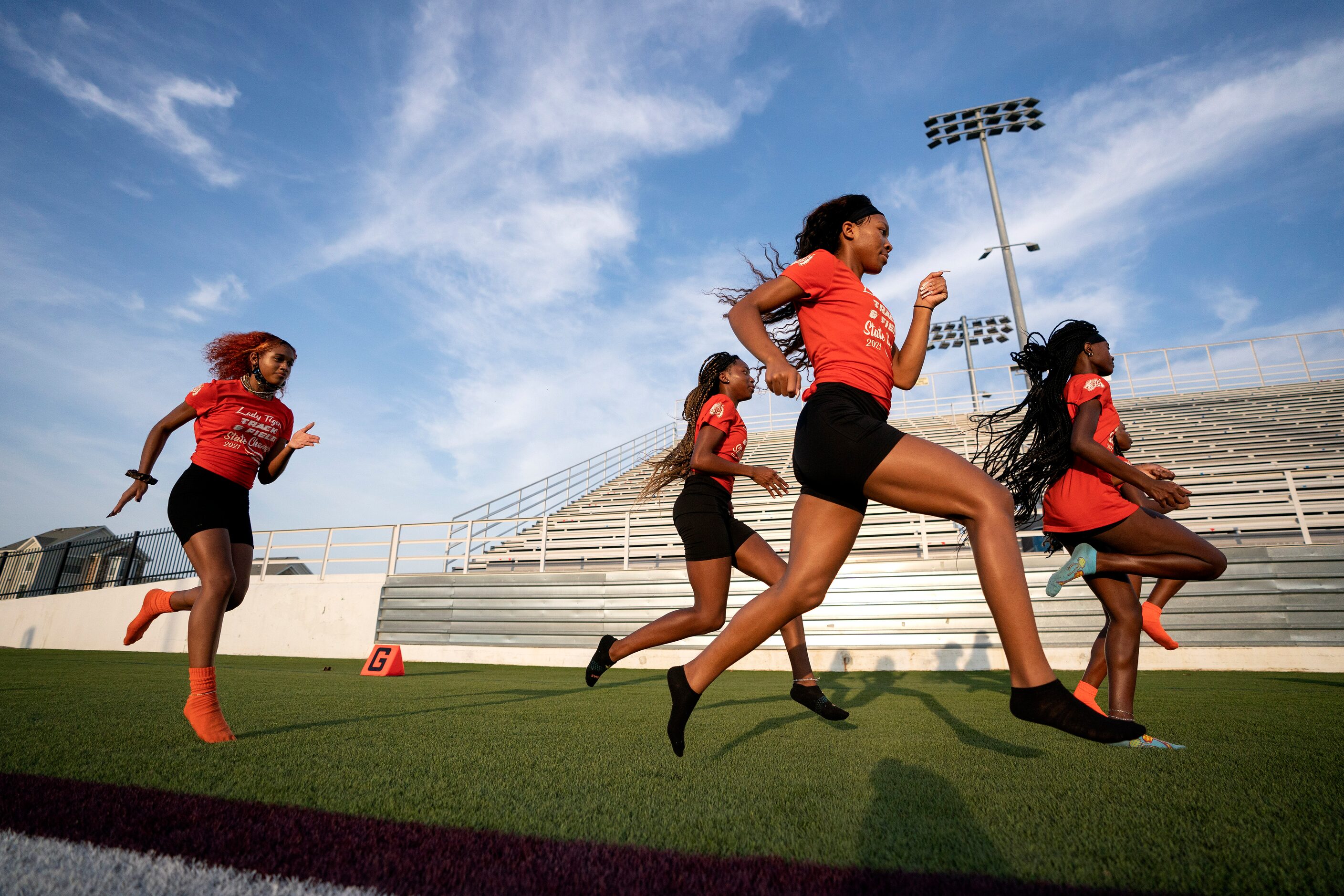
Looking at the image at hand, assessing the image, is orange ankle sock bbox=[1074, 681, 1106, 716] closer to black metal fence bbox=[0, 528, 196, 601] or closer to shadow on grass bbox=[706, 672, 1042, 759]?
shadow on grass bbox=[706, 672, 1042, 759]

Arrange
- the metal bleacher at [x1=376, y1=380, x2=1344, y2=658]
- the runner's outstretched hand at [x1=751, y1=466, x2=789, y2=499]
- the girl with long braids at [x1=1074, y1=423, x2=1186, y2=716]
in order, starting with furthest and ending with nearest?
the metal bleacher at [x1=376, y1=380, x2=1344, y2=658] → the runner's outstretched hand at [x1=751, y1=466, x2=789, y2=499] → the girl with long braids at [x1=1074, y1=423, x2=1186, y2=716]

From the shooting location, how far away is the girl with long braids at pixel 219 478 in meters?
3.00

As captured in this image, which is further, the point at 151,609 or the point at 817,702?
the point at 151,609

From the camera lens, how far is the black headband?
8.85 feet

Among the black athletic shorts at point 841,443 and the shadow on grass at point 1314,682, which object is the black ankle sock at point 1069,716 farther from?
the shadow on grass at point 1314,682

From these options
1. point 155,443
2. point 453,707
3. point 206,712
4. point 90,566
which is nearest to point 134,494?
point 155,443

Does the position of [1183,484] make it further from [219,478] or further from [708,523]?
[219,478]

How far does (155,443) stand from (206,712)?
1.37 m

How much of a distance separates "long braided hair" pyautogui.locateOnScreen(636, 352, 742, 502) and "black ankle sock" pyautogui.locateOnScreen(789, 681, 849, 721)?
1.46 meters

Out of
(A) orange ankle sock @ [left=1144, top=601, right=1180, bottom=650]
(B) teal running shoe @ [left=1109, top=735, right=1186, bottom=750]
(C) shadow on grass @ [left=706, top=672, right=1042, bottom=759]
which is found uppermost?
(A) orange ankle sock @ [left=1144, top=601, right=1180, bottom=650]

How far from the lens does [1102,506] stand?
3133 mm

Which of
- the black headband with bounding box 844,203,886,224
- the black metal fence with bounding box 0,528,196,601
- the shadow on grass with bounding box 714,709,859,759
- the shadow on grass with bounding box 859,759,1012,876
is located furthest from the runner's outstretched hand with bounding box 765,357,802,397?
the black metal fence with bounding box 0,528,196,601

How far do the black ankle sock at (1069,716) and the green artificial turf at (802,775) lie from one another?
0.59ft

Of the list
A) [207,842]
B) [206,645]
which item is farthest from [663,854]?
[206,645]
